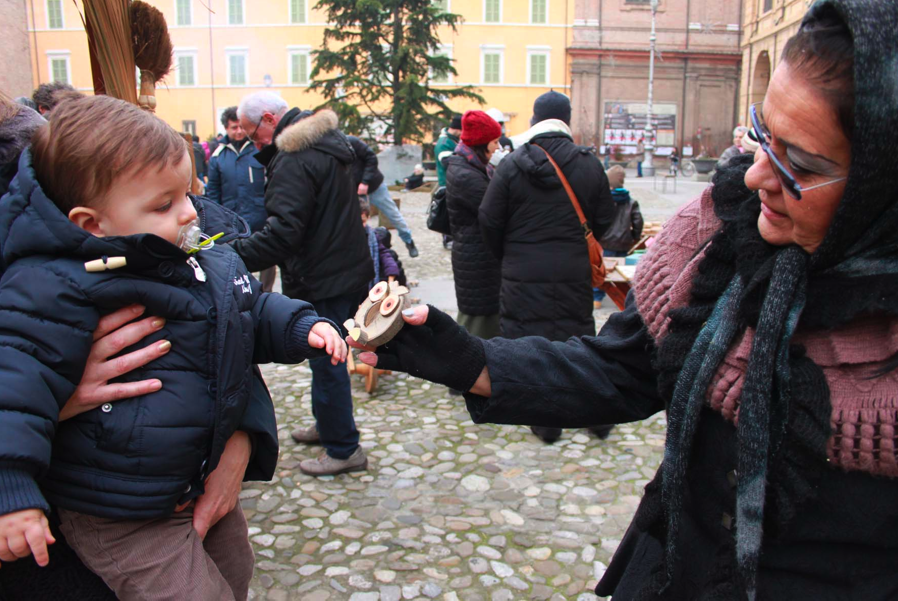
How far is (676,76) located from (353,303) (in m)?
42.6

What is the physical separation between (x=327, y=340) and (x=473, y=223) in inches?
138

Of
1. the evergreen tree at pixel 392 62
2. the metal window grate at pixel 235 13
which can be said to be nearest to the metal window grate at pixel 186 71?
the metal window grate at pixel 235 13

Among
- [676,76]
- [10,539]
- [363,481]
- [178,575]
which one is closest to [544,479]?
[363,481]

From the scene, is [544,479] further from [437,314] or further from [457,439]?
[437,314]

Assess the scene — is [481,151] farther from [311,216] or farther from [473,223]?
[311,216]

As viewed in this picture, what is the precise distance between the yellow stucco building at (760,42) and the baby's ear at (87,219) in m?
34.4

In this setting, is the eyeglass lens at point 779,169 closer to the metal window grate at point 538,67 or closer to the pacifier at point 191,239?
the pacifier at point 191,239

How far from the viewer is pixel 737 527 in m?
1.31

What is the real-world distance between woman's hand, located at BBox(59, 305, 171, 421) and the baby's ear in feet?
0.63

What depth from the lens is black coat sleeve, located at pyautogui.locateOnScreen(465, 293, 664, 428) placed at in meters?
1.69

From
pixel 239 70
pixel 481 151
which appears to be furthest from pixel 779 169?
pixel 239 70

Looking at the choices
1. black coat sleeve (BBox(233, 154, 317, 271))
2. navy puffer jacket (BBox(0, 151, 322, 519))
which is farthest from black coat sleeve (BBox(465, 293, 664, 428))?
black coat sleeve (BBox(233, 154, 317, 271))

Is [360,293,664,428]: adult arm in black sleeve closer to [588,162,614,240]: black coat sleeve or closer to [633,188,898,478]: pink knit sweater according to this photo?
[633,188,898,478]: pink knit sweater

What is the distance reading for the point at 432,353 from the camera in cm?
162
